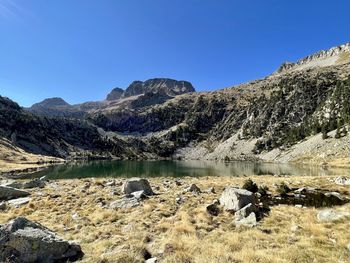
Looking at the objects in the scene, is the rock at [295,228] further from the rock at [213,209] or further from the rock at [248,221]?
the rock at [213,209]

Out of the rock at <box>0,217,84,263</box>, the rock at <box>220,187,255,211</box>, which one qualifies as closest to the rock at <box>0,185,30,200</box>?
the rock at <box>0,217,84,263</box>

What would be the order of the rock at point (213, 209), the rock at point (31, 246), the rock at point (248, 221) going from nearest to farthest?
the rock at point (31, 246)
the rock at point (248, 221)
the rock at point (213, 209)

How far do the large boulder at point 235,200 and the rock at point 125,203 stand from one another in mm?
6228

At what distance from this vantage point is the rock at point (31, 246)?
431 inches

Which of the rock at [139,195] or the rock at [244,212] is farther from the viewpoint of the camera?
the rock at [139,195]

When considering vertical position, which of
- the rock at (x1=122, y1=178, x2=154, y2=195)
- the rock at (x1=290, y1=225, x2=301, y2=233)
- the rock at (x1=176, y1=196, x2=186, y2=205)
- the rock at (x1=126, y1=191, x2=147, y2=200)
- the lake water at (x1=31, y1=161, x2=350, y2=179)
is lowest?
the lake water at (x1=31, y1=161, x2=350, y2=179)

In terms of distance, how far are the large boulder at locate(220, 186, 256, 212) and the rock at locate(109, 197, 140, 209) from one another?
6228 mm

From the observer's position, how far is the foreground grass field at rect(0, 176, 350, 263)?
1167 cm

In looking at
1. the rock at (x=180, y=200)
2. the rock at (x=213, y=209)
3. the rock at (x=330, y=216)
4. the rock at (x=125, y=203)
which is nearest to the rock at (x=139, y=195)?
→ the rock at (x=125, y=203)

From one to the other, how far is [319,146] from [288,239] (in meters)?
116

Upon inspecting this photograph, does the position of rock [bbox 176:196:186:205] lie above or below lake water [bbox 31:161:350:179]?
above

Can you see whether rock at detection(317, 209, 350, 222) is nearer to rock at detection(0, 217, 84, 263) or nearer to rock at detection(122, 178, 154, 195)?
rock at detection(0, 217, 84, 263)

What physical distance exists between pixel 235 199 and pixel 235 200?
0.27ft

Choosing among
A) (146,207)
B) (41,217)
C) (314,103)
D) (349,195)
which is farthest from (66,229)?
(314,103)
